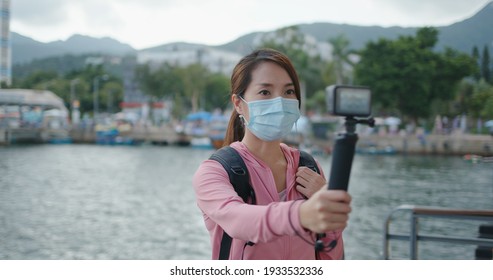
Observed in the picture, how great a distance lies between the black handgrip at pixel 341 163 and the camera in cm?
94

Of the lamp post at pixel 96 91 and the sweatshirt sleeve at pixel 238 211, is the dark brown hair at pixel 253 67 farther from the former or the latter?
the lamp post at pixel 96 91

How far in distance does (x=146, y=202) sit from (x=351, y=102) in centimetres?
1585

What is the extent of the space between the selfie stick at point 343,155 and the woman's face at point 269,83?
0.34 m

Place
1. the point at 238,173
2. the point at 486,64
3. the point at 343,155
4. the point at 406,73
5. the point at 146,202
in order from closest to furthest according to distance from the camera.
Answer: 1. the point at 343,155
2. the point at 238,173
3. the point at 486,64
4. the point at 146,202
5. the point at 406,73

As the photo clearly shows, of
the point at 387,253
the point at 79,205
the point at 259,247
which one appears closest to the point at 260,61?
the point at 259,247

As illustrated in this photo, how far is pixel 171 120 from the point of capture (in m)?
50.5

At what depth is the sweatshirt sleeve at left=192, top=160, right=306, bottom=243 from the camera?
3.34 feet

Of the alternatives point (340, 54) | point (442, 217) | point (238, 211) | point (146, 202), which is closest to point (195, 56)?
point (340, 54)

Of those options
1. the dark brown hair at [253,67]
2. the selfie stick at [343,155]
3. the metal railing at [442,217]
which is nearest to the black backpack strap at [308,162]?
the dark brown hair at [253,67]

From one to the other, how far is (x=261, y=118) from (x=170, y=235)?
1028 centimetres

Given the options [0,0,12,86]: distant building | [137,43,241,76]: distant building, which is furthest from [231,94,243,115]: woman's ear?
[137,43,241,76]: distant building

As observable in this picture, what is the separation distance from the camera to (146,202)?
1642 cm

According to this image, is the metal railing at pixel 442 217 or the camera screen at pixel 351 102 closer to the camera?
the camera screen at pixel 351 102

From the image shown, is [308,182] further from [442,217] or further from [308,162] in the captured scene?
[442,217]
